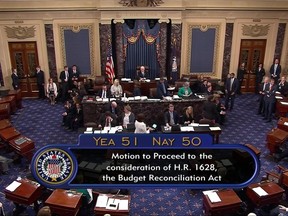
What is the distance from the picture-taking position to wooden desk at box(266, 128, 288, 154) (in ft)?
31.7

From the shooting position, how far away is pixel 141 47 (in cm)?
1511

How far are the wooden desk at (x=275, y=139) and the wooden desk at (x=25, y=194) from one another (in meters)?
6.47

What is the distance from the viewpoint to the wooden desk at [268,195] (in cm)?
700

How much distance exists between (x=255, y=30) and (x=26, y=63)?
10.5m

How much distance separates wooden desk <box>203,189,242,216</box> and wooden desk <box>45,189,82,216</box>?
2585 mm

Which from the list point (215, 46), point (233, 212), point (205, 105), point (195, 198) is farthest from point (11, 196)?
point (215, 46)

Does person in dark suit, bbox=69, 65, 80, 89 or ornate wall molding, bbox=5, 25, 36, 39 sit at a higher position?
ornate wall molding, bbox=5, 25, 36, 39

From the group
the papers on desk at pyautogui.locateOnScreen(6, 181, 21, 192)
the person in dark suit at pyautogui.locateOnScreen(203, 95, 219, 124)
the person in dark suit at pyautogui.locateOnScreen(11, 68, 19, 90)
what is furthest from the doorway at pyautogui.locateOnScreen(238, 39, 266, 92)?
the papers on desk at pyautogui.locateOnScreen(6, 181, 21, 192)

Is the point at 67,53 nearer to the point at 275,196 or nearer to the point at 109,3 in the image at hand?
the point at 109,3

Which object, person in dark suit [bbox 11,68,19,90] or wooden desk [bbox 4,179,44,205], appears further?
person in dark suit [bbox 11,68,19,90]

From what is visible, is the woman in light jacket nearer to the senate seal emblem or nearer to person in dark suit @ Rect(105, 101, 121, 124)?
person in dark suit @ Rect(105, 101, 121, 124)

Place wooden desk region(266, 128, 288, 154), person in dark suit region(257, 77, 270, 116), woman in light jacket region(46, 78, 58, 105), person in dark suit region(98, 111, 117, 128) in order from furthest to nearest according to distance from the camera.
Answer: woman in light jacket region(46, 78, 58, 105), person in dark suit region(257, 77, 270, 116), person in dark suit region(98, 111, 117, 128), wooden desk region(266, 128, 288, 154)

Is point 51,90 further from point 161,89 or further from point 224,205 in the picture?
point 224,205

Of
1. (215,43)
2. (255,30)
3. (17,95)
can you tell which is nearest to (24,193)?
(17,95)
